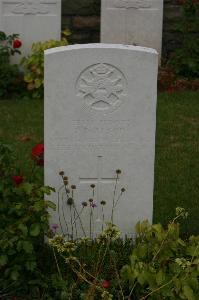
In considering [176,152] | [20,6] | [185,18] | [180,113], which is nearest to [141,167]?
[176,152]

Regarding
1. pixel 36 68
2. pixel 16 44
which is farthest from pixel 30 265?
pixel 16 44

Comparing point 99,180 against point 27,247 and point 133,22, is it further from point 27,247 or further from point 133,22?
point 133,22

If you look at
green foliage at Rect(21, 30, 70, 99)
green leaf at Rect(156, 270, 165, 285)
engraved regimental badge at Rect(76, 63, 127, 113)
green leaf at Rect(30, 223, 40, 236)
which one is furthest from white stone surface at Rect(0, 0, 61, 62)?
green leaf at Rect(156, 270, 165, 285)

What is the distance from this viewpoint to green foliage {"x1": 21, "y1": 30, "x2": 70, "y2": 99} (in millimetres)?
9266

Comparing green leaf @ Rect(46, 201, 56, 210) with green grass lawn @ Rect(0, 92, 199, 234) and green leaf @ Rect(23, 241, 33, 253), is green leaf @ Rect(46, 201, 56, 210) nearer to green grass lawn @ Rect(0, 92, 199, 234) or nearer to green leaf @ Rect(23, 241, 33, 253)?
green leaf @ Rect(23, 241, 33, 253)

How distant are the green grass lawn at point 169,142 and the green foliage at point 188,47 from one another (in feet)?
2.42

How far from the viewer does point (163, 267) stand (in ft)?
15.2

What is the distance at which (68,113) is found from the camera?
5.10m

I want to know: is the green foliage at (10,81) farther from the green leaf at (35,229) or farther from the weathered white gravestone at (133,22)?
the green leaf at (35,229)

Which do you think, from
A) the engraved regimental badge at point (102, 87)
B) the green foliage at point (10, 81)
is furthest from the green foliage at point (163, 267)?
the green foliage at point (10, 81)

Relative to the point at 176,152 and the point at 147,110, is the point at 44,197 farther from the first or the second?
the point at 176,152

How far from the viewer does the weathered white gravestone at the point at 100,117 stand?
199 inches

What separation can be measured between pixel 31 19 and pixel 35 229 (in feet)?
17.6

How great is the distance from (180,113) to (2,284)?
14.3 ft
